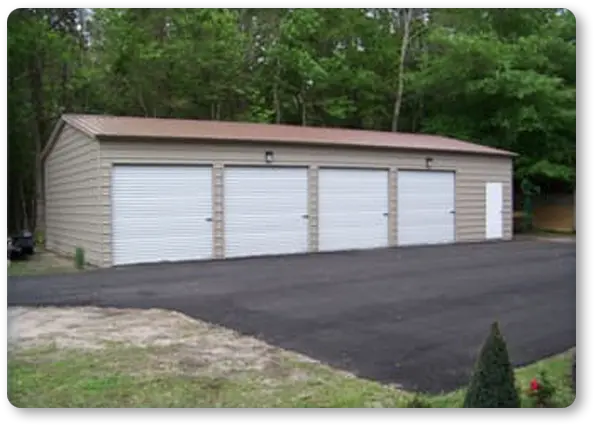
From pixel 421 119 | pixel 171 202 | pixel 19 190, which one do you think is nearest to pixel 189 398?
pixel 171 202

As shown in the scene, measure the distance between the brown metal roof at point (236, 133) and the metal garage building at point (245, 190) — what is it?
1.9 inches

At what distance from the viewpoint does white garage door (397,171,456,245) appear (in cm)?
1716

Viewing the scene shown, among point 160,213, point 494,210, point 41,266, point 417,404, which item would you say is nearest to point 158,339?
point 417,404

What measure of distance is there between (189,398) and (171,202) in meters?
9.52

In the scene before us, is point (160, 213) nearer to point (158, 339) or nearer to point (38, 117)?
point (158, 339)

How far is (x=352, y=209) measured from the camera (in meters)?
16.1

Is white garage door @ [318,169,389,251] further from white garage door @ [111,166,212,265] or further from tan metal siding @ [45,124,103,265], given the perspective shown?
tan metal siding @ [45,124,103,265]

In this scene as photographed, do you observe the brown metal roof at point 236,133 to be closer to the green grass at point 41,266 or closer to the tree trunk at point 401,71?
the green grass at point 41,266

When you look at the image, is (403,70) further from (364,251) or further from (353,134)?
(364,251)

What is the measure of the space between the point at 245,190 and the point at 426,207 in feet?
18.6

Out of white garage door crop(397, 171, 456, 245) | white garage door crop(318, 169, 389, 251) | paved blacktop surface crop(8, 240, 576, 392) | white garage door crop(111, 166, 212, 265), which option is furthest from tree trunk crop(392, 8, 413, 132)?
white garage door crop(111, 166, 212, 265)

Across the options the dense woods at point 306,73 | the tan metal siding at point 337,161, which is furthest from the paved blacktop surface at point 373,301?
the dense woods at point 306,73

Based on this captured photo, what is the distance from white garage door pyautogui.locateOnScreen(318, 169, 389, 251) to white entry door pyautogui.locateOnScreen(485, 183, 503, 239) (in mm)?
4233
